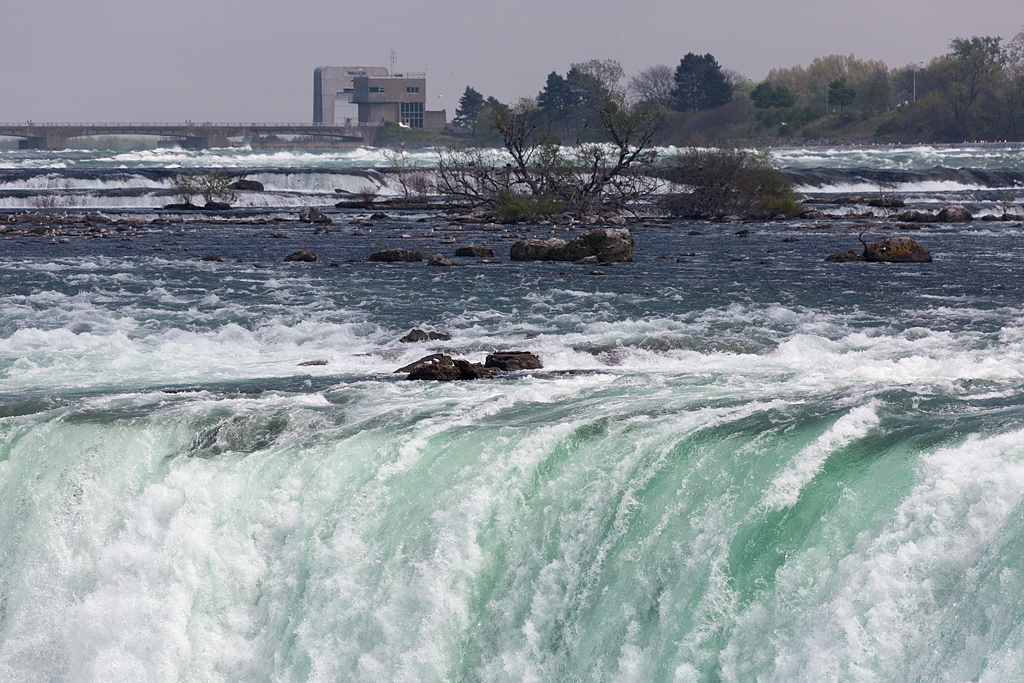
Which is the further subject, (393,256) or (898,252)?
(393,256)

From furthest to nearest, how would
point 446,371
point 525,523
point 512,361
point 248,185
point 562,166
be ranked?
point 248,185 → point 562,166 → point 512,361 → point 446,371 → point 525,523

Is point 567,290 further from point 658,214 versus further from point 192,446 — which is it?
point 658,214

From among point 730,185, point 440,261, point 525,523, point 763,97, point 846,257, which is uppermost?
point 763,97

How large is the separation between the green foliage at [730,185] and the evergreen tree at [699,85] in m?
94.9

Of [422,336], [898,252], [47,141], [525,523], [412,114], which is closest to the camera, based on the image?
[525,523]

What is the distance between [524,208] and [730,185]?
7.13m

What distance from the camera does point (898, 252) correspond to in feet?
70.7

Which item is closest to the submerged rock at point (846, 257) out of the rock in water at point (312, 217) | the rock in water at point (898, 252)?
the rock in water at point (898, 252)

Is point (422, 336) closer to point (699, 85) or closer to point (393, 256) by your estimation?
point (393, 256)

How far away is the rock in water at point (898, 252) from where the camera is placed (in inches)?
840

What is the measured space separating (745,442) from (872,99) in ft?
400

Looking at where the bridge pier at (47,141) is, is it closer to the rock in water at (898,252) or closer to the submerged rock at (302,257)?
the submerged rock at (302,257)

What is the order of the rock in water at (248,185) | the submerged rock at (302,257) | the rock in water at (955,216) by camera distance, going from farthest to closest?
1. the rock in water at (248,185)
2. the rock in water at (955,216)
3. the submerged rock at (302,257)

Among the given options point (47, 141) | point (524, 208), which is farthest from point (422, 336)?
point (47, 141)
